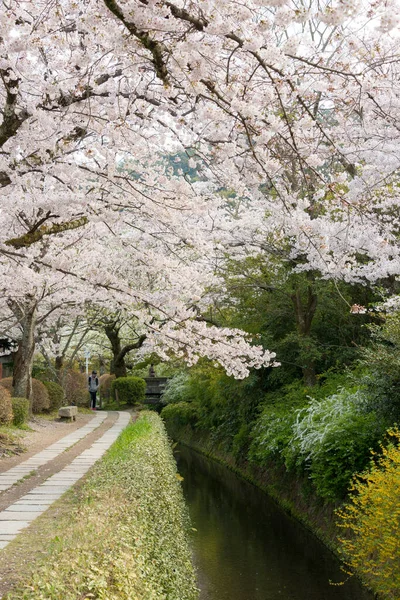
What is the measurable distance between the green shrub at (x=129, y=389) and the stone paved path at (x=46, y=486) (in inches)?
494

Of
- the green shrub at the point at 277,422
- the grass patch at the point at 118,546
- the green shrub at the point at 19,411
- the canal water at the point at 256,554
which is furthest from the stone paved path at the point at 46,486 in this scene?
the green shrub at the point at 277,422

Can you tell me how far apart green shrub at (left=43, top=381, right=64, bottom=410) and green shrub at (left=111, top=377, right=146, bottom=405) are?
17.8 feet

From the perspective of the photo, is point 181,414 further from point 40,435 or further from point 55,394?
point 40,435

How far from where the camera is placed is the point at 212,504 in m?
11.9

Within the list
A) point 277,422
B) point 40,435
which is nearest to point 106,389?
point 40,435

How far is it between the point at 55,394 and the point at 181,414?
14.6 feet

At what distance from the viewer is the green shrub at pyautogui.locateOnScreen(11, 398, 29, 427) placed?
14.0 meters

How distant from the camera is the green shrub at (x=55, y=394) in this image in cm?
1968

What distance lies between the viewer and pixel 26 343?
48.9ft

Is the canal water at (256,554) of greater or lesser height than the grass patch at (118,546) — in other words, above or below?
below

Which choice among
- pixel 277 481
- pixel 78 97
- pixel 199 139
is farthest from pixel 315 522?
pixel 78 97

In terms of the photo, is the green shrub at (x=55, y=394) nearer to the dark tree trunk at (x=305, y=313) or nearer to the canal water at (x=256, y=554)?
the canal water at (x=256, y=554)

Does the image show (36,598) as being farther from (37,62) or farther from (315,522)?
(315,522)

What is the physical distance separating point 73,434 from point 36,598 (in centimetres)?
1136
